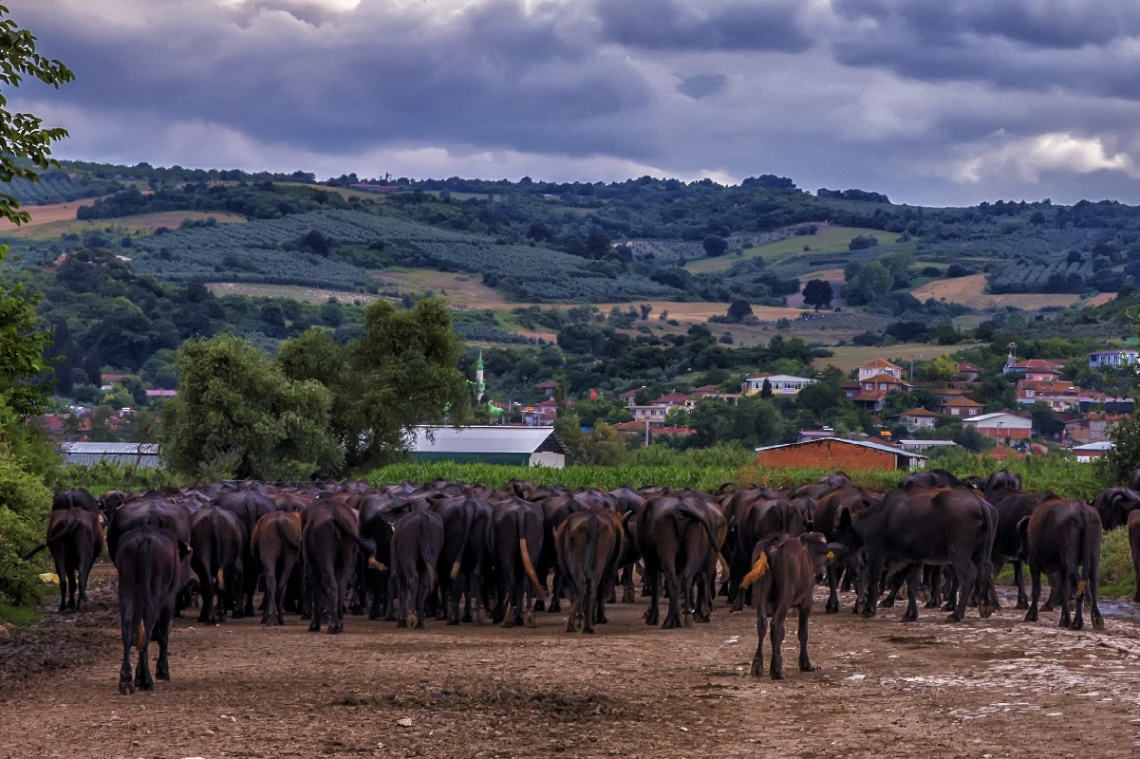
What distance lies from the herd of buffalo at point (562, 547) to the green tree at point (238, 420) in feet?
90.1

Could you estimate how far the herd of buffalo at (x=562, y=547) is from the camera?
21312mm

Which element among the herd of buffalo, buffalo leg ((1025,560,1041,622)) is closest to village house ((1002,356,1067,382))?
the herd of buffalo

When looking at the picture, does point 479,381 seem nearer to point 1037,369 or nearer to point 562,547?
point 1037,369

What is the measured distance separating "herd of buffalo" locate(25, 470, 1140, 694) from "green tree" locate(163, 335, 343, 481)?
90.1ft

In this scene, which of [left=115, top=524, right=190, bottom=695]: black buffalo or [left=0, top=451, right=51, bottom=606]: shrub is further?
[left=0, top=451, right=51, bottom=606]: shrub

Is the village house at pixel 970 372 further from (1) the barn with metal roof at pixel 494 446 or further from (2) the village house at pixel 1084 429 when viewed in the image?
(1) the barn with metal roof at pixel 494 446

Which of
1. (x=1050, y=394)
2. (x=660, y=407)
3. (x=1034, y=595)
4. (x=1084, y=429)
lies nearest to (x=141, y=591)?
(x=1034, y=595)

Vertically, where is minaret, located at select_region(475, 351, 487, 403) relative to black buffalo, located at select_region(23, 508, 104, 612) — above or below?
above

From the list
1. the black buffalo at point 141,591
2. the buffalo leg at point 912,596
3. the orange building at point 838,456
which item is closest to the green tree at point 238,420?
the orange building at point 838,456

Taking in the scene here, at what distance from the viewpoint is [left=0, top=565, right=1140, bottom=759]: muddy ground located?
12.8 metres

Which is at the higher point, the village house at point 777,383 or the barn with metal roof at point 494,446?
the village house at point 777,383

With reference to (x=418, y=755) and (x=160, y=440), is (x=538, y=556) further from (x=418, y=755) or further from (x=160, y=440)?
(x=160, y=440)

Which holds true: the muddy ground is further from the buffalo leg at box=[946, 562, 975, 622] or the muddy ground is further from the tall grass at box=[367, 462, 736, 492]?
the tall grass at box=[367, 462, 736, 492]

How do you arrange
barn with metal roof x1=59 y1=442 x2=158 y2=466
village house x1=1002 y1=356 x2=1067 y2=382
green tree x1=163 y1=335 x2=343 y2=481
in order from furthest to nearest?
1. village house x1=1002 y1=356 x2=1067 y2=382
2. barn with metal roof x1=59 y1=442 x2=158 y2=466
3. green tree x1=163 y1=335 x2=343 y2=481
